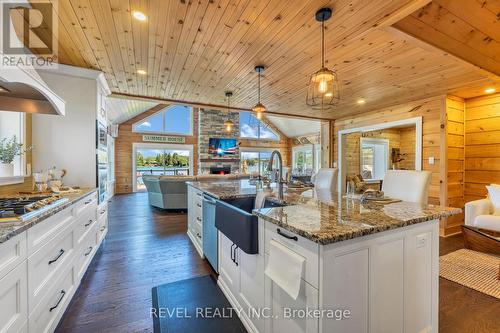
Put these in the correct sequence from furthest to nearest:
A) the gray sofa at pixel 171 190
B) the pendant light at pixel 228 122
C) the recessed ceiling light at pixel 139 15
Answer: the gray sofa at pixel 171 190
the pendant light at pixel 228 122
the recessed ceiling light at pixel 139 15

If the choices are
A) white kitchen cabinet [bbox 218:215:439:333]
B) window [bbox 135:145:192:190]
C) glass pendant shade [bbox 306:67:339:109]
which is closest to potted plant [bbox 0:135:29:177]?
white kitchen cabinet [bbox 218:215:439:333]

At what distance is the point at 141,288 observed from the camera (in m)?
2.15

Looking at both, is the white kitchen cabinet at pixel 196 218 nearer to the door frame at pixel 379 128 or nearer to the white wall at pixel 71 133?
the white wall at pixel 71 133

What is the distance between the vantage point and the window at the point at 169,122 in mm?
9551

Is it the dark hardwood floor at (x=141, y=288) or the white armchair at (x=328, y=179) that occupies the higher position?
the white armchair at (x=328, y=179)

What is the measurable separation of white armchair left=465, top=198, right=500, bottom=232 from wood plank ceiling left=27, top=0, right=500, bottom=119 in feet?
5.98

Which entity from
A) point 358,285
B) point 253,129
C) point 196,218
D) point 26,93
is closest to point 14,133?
point 26,93

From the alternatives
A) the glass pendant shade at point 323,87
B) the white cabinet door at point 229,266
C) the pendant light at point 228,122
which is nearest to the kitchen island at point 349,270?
the white cabinet door at point 229,266

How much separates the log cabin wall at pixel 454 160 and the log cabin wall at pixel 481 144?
10 cm

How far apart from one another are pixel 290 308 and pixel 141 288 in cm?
165

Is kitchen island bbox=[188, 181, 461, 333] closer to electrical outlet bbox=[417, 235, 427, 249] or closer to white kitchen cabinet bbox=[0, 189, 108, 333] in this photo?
electrical outlet bbox=[417, 235, 427, 249]

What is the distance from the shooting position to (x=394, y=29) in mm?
2059

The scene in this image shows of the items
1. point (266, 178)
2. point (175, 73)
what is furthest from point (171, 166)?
point (266, 178)

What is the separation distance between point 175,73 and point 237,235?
2.68 m
